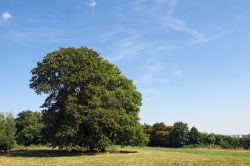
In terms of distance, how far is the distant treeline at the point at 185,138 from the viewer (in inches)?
3538

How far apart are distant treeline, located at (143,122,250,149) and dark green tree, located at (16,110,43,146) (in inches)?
1247

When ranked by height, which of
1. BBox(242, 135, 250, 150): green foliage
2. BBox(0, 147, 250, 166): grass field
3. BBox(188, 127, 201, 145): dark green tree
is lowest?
BBox(0, 147, 250, 166): grass field

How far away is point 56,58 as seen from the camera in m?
51.5

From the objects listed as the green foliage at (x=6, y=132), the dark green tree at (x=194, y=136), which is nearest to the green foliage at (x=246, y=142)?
the dark green tree at (x=194, y=136)

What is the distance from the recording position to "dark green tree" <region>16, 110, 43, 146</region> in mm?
101994

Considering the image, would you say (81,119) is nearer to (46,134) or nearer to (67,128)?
(67,128)

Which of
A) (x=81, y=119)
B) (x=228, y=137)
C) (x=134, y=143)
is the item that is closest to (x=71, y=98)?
(x=81, y=119)

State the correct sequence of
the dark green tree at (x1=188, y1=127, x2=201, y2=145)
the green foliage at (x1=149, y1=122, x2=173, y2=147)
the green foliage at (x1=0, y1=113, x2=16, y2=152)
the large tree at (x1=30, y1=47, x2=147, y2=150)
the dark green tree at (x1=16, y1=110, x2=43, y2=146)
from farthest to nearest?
1. the green foliage at (x1=149, y1=122, x2=173, y2=147)
2. the dark green tree at (x1=16, y1=110, x2=43, y2=146)
3. the dark green tree at (x1=188, y1=127, x2=201, y2=145)
4. the green foliage at (x1=0, y1=113, x2=16, y2=152)
5. the large tree at (x1=30, y1=47, x2=147, y2=150)

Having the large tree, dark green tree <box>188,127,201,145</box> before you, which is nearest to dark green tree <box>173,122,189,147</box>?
dark green tree <box>188,127,201,145</box>

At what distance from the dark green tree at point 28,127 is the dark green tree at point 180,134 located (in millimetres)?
37134

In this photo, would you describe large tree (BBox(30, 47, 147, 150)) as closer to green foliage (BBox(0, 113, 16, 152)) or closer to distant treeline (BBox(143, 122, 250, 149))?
green foliage (BBox(0, 113, 16, 152))

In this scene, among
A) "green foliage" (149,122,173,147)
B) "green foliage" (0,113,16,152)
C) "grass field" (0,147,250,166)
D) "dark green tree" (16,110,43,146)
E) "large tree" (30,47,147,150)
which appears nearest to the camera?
"grass field" (0,147,250,166)

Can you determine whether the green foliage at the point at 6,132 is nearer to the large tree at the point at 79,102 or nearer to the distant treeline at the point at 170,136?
the large tree at the point at 79,102

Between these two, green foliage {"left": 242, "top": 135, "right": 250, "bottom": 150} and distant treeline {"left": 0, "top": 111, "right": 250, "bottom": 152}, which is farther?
distant treeline {"left": 0, "top": 111, "right": 250, "bottom": 152}
